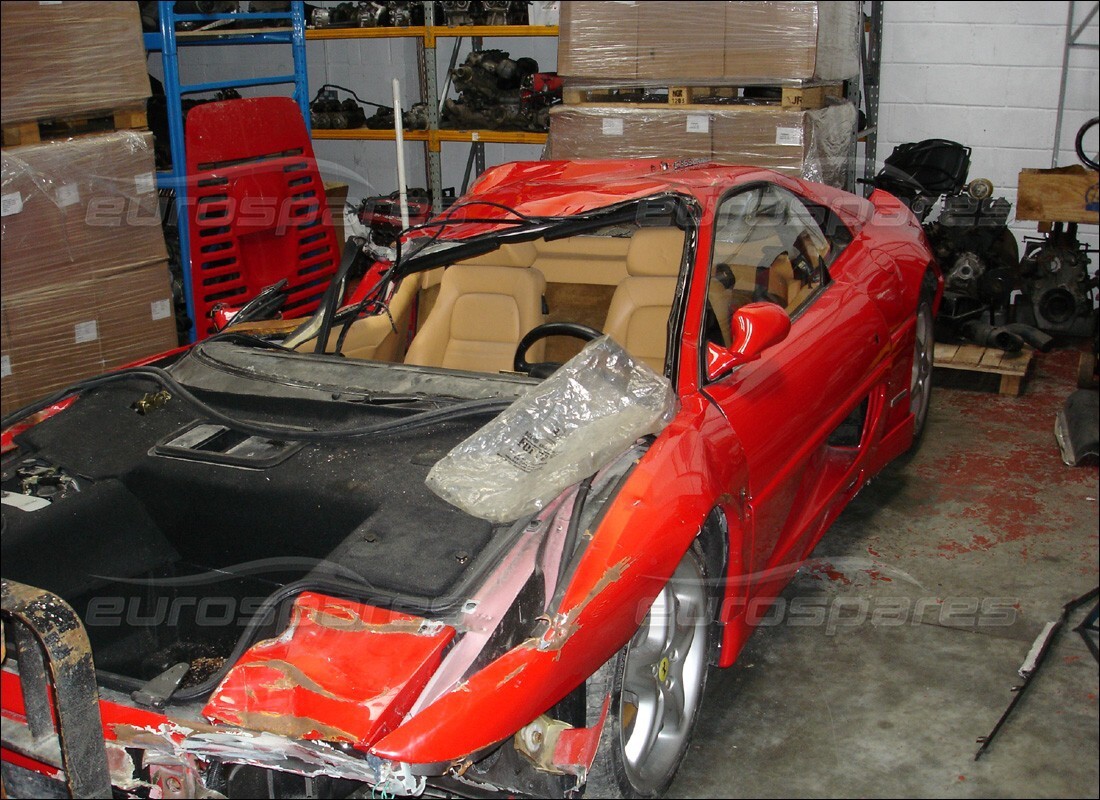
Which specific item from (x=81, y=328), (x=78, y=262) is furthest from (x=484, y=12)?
(x=81, y=328)

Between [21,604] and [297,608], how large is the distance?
482 mm

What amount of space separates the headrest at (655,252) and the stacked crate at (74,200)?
278 centimetres

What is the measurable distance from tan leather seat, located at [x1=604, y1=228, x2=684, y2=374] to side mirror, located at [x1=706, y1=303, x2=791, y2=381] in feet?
1.79

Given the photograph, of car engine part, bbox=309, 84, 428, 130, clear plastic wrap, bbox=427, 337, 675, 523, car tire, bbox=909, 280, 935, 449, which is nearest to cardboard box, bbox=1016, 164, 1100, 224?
car tire, bbox=909, 280, 935, 449

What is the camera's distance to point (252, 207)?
5910mm

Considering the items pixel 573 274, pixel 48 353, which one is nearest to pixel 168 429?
pixel 573 274

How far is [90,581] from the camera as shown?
8.64 feet

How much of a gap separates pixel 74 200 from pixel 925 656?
157 inches

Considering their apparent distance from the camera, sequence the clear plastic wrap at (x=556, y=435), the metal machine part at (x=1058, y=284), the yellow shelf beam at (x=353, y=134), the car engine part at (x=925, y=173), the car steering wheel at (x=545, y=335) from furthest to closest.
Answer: the yellow shelf beam at (x=353, y=134), the car engine part at (x=925, y=173), the metal machine part at (x=1058, y=284), the car steering wheel at (x=545, y=335), the clear plastic wrap at (x=556, y=435)

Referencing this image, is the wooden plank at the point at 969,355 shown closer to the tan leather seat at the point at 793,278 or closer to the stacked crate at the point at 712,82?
the stacked crate at the point at 712,82

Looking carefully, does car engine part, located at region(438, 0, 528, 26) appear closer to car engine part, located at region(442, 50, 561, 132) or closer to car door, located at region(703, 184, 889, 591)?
car engine part, located at region(442, 50, 561, 132)

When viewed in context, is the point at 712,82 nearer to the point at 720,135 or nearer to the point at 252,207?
the point at 720,135

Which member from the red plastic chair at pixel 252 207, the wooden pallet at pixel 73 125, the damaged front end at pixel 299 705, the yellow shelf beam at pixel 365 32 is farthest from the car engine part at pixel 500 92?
the damaged front end at pixel 299 705

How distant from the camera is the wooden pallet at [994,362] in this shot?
536cm
